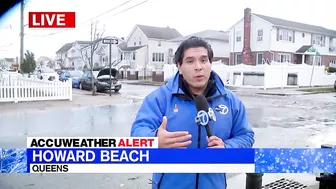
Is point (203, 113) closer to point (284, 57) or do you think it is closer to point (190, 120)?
point (190, 120)

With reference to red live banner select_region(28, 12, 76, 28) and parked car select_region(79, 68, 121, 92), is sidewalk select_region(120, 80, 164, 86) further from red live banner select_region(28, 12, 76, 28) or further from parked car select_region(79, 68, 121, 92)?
red live banner select_region(28, 12, 76, 28)

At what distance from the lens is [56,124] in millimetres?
2658

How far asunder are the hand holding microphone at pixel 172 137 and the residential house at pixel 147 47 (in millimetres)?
688

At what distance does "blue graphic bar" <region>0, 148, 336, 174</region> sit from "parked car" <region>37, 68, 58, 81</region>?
58 cm

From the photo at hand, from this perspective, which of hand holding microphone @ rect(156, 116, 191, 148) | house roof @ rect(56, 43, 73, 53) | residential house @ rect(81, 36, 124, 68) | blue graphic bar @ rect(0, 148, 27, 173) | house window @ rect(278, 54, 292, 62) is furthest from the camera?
house window @ rect(278, 54, 292, 62)

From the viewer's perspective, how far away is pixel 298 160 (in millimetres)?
2111

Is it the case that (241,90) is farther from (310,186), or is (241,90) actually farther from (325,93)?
(310,186)

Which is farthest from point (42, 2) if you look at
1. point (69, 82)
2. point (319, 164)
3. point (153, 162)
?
point (319, 164)

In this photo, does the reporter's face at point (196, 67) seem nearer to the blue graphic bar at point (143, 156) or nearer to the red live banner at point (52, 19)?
the blue graphic bar at point (143, 156)

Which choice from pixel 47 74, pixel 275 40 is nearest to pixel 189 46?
pixel 275 40

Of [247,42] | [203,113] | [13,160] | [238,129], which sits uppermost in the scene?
[247,42]

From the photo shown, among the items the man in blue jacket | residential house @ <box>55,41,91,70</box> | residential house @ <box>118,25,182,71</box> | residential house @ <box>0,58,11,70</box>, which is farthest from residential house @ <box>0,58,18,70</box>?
the man in blue jacket

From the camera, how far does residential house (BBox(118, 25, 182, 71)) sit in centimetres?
228

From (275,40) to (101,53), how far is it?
1256 mm
